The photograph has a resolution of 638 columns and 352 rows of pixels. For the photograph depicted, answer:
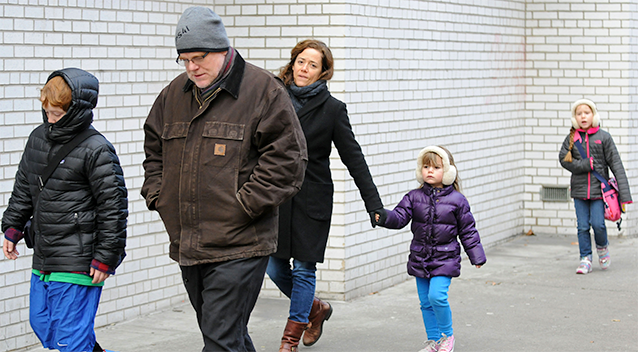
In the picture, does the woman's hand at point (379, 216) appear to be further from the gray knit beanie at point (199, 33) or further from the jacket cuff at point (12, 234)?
the jacket cuff at point (12, 234)

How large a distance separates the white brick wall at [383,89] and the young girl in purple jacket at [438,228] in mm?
1748

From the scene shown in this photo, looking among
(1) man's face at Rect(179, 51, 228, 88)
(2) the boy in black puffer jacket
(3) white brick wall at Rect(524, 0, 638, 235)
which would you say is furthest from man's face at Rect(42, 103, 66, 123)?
(3) white brick wall at Rect(524, 0, 638, 235)

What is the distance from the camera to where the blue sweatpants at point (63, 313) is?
467 cm

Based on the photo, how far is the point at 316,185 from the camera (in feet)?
18.7

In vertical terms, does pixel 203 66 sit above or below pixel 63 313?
above

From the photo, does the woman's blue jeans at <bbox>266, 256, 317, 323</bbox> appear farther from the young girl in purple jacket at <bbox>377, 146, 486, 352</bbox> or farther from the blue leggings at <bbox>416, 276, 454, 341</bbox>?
the blue leggings at <bbox>416, 276, 454, 341</bbox>

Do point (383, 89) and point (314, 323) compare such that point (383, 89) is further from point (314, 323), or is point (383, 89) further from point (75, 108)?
point (75, 108)

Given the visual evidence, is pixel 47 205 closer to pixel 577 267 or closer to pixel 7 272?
pixel 7 272

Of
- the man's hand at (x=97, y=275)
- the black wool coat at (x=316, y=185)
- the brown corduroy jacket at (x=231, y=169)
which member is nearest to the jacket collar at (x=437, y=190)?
the black wool coat at (x=316, y=185)

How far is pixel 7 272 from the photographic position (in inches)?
231

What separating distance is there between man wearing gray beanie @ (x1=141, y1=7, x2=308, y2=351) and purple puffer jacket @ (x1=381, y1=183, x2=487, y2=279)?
1582 mm

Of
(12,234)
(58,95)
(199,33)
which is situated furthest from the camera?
(12,234)

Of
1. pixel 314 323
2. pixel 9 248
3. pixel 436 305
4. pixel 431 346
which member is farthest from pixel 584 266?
pixel 9 248

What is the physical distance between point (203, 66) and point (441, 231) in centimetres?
210
